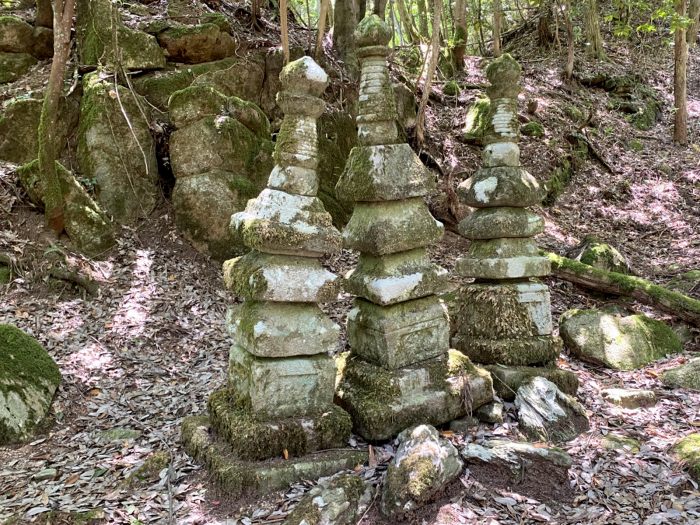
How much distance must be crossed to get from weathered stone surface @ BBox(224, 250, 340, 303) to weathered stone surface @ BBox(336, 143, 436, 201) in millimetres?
710

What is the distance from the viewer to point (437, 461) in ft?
10.2

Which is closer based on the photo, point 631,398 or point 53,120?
point 631,398

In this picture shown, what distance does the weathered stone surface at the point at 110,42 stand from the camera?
28.3ft

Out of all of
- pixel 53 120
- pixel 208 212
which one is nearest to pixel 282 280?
pixel 208 212

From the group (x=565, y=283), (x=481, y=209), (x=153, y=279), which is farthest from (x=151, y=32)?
(x=565, y=283)

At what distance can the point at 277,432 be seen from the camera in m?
3.30

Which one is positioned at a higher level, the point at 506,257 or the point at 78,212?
the point at 78,212

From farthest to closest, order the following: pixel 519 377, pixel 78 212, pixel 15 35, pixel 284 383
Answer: pixel 15 35, pixel 78 212, pixel 519 377, pixel 284 383

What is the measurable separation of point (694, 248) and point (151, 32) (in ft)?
34.6

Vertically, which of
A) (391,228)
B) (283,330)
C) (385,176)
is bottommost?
(283,330)

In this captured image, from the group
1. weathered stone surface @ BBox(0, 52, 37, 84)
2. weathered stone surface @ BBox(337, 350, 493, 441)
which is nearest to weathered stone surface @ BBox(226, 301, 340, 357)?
weathered stone surface @ BBox(337, 350, 493, 441)

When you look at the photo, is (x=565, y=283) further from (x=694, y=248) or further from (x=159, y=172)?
(x=159, y=172)

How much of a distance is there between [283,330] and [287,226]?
0.68m

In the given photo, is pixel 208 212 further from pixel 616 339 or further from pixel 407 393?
pixel 616 339
